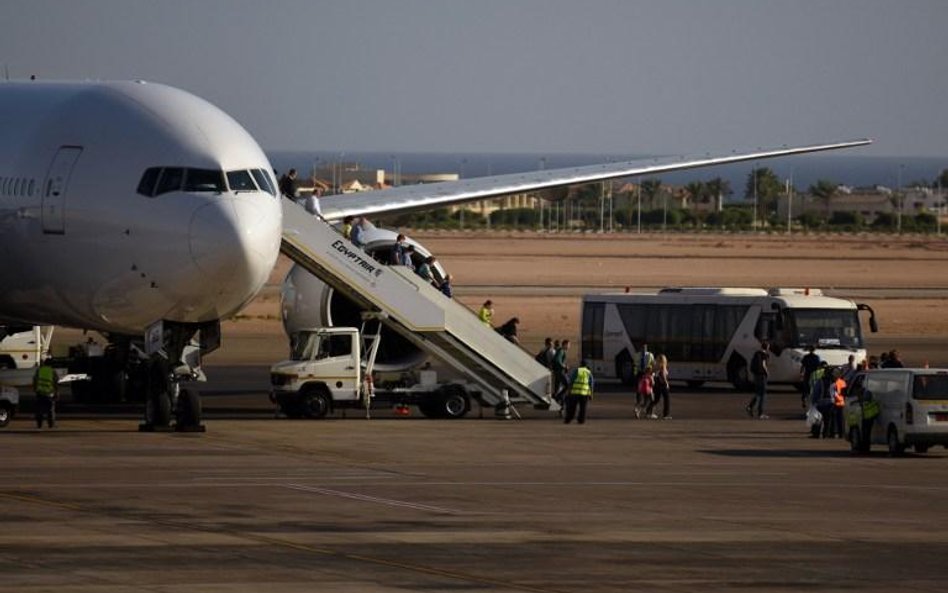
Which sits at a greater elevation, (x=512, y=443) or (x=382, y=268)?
(x=382, y=268)

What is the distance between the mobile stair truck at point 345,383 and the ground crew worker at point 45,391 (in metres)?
5.68

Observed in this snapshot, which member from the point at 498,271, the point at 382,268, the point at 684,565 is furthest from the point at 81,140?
the point at 498,271

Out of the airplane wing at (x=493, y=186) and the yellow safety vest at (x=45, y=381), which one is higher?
the airplane wing at (x=493, y=186)

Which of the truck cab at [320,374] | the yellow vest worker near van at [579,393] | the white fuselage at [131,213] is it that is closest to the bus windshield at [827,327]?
the yellow vest worker near van at [579,393]

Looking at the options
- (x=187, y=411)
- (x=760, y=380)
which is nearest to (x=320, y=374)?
(x=187, y=411)

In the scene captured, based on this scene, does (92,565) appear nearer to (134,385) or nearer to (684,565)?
(684,565)

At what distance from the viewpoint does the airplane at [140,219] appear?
116ft

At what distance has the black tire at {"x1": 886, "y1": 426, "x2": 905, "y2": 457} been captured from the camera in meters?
37.3

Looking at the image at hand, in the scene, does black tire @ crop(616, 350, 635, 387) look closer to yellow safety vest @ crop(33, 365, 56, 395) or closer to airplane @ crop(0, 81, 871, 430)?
airplane @ crop(0, 81, 871, 430)

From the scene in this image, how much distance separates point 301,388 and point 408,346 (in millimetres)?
3270

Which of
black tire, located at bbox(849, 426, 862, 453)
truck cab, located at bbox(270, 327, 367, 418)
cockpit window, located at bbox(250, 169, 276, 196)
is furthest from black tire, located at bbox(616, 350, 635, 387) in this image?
cockpit window, located at bbox(250, 169, 276, 196)

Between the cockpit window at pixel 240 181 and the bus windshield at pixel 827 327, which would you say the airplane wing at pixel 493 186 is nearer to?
the bus windshield at pixel 827 327

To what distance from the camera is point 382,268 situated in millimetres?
43406

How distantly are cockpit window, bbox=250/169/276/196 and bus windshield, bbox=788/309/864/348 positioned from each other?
22.2 metres
